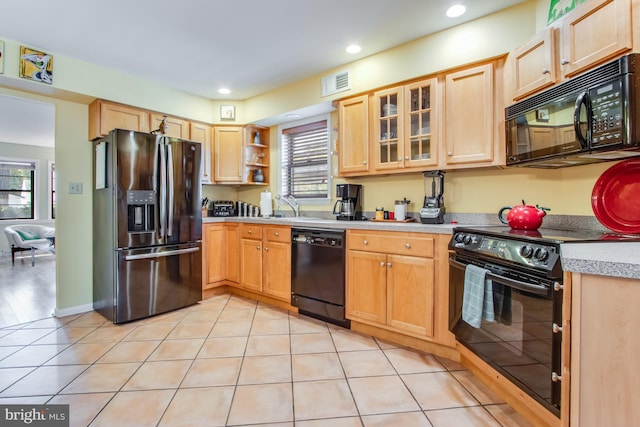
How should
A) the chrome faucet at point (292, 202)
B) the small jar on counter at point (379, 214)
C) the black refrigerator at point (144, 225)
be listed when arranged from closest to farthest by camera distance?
the black refrigerator at point (144, 225)
the small jar on counter at point (379, 214)
the chrome faucet at point (292, 202)

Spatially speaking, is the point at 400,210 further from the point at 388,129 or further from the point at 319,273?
the point at 319,273

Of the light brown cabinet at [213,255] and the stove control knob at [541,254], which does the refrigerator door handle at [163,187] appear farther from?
the stove control knob at [541,254]

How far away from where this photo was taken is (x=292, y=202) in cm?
396

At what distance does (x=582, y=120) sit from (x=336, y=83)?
214 centimetres

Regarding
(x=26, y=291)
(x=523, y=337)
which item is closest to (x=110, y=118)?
(x=26, y=291)

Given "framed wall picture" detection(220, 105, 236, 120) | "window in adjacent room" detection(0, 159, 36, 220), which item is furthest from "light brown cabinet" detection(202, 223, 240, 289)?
"window in adjacent room" detection(0, 159, 36, 220)

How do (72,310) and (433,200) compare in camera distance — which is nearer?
(433,200)

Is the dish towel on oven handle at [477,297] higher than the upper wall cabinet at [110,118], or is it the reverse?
the upper wall cabinet at [110,118]

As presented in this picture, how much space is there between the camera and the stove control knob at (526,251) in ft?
4.83

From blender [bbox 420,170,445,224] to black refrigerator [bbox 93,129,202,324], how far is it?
239cm

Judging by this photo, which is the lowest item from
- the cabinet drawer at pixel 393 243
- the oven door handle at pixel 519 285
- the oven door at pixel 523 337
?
the oven door at pixel 523 337

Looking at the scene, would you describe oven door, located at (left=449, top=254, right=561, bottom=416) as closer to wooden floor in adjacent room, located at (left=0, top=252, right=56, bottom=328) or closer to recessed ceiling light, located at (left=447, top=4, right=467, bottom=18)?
→ recessed ceiling light, located at (left=447, top=4, right=467, bottom=18)

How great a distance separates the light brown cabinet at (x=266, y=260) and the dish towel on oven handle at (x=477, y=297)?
174 cm

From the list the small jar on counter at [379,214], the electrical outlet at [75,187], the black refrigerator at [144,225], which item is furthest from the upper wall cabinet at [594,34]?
the electrical outlet at [75,187]
